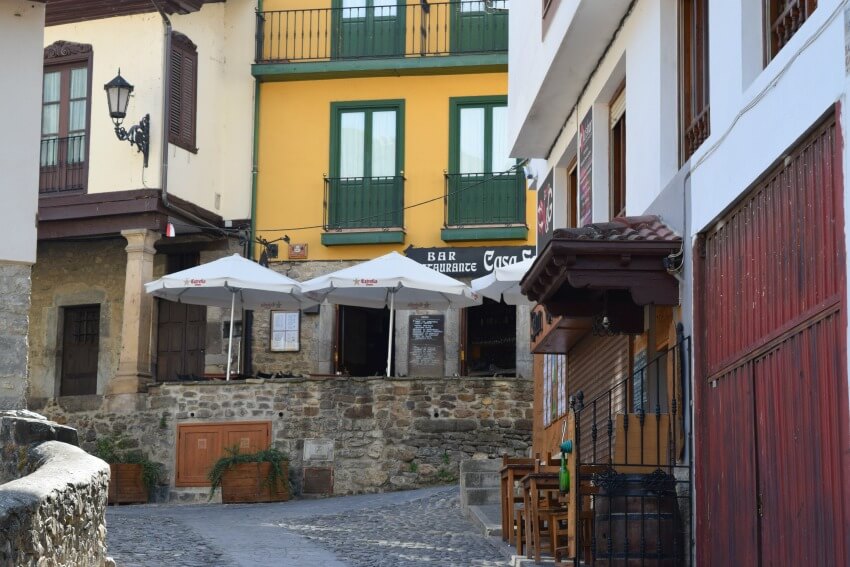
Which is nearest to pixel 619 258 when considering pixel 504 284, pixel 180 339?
pixel 504 284

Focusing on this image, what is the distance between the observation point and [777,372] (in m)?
9.51

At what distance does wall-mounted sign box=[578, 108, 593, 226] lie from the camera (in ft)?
51.1

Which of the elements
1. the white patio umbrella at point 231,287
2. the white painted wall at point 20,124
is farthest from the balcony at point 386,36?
the white painted wall at point 20,124

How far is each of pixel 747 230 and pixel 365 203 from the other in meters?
17.6

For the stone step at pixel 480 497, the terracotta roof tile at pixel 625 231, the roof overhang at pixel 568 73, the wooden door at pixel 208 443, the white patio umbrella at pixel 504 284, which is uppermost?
the roof overhang at pixel 568 73

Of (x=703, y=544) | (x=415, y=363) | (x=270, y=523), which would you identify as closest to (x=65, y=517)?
(x=703, y=544)

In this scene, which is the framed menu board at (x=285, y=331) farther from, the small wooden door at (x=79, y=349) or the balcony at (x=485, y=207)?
the small wooden door at (x=79, y=349)

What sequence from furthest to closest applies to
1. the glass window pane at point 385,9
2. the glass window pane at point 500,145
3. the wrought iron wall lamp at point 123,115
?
→ the glass window pane at point 385,9, the glass window pane at point 500,145, the wrought iron wall lamp at point 123,115

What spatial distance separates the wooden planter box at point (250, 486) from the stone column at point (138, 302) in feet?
13.4

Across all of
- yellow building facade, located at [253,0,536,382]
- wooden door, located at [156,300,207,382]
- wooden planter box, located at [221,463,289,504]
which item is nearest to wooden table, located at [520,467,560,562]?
wooden planter box, located at [221,463,289,504]

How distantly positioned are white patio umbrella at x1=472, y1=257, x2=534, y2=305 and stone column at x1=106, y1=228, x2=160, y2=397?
5.49 meters

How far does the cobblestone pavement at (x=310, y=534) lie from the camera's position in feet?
44.1

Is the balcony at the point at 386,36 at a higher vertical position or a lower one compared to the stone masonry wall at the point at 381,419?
higher

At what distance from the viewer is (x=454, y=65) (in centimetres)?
2730
